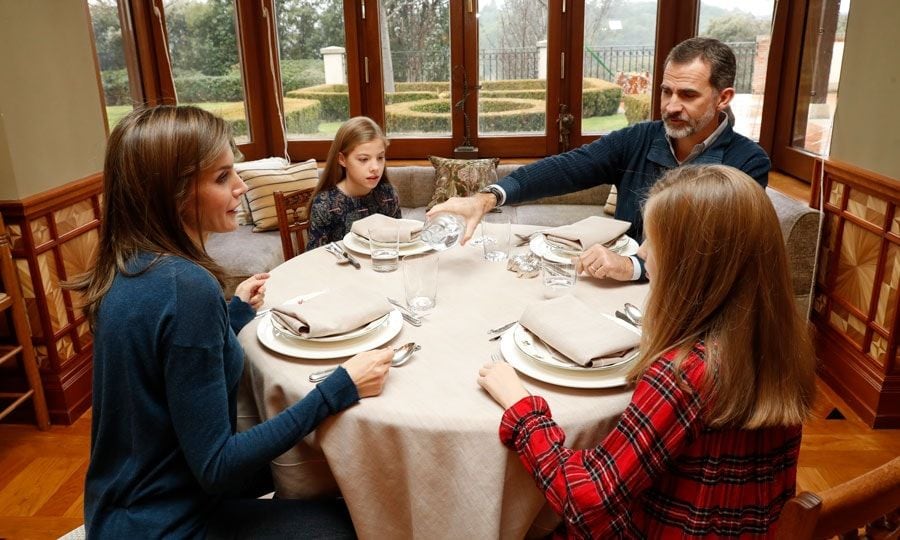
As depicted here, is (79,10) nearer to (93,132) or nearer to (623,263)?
(93,132)

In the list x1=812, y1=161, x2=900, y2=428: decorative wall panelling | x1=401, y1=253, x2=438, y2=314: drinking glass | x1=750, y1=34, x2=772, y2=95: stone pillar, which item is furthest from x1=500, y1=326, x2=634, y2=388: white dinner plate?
x1=750, y1=34, x2=772, y2=95: stone pillar

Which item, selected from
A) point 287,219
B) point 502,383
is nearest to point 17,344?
point 287,219

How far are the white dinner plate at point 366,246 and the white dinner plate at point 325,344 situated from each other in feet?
1.85

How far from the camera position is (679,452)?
99 cm

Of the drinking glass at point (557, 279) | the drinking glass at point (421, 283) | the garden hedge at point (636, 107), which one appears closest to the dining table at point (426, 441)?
the drinking glass at point (421, 283)

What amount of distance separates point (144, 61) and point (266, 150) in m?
0.99

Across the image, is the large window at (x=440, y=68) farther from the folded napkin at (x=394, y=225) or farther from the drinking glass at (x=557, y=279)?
the drinking glass at (x=557, y=279)

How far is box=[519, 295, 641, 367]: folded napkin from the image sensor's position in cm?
120

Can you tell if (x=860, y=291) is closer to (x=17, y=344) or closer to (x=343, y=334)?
(x=343, y=334)

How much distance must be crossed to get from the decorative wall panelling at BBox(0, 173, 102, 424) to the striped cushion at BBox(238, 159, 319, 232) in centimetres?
112

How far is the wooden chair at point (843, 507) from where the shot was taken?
0.66 m

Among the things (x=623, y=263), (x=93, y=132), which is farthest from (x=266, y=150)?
(x=623, y=263)

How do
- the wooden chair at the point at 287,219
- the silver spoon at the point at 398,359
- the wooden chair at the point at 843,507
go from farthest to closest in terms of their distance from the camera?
the wooden chair at the point at 287,219 → the silver spoon at the point at 398,359 → the wooden chair at the point at 843,507

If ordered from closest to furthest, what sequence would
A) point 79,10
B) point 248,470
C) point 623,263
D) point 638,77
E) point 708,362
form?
point 708,362, point 248,470, point 623,263, point 79,10, point 638,77
